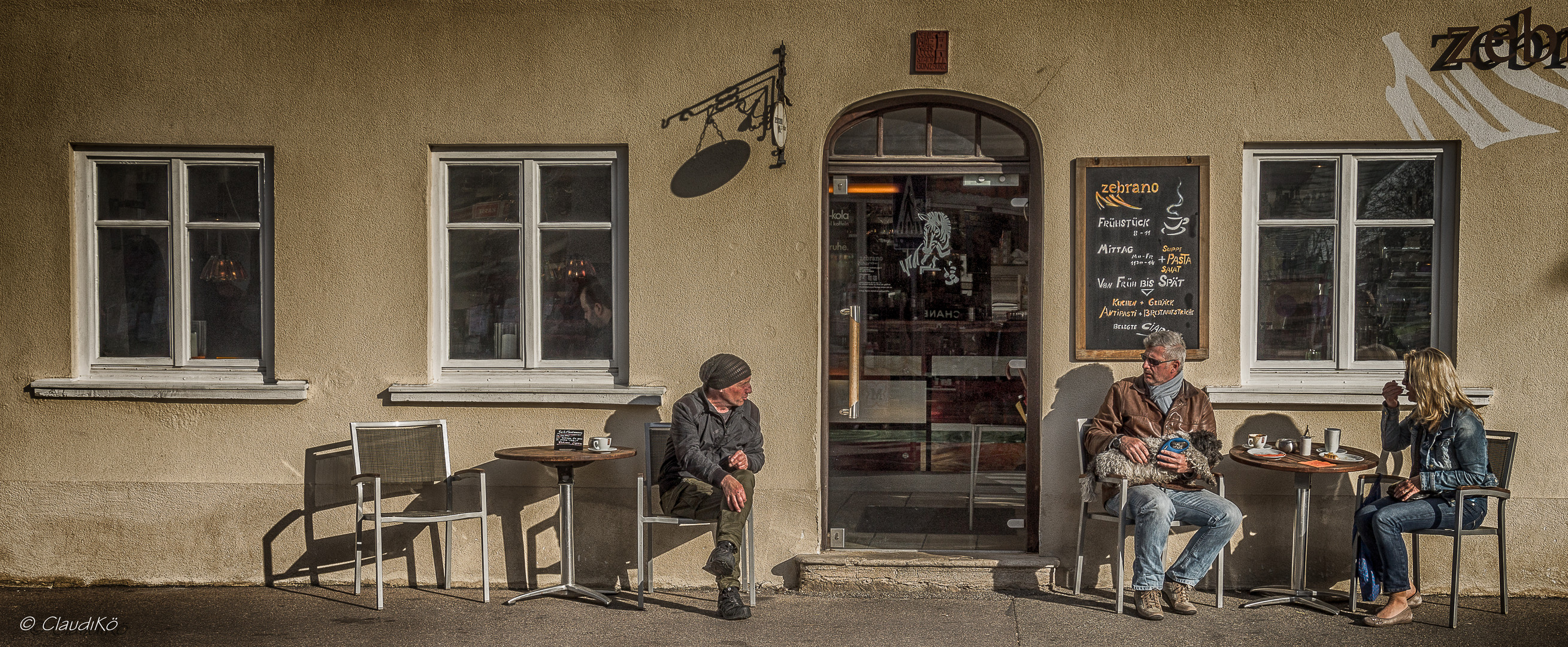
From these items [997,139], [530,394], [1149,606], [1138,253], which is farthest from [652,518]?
[1138,253]

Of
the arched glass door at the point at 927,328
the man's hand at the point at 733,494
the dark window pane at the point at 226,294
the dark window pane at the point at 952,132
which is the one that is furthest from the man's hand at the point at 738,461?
the dark window pane at the point at 226,294

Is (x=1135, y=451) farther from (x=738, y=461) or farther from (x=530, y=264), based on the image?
(x=530, y=264)

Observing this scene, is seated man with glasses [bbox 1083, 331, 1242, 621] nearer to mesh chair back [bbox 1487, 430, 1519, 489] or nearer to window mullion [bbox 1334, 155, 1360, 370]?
A: window mullion [bbox 1334, 155, 1360, 370]

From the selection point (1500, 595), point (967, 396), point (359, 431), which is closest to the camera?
point (1500, 595)

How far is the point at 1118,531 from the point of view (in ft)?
17.4

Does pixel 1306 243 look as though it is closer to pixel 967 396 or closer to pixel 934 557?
pixel 967 396

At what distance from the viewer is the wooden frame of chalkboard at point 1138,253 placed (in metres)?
5.59

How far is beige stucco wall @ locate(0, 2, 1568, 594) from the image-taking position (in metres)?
5.52

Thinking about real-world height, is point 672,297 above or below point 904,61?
below

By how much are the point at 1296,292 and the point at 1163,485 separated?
1460mm

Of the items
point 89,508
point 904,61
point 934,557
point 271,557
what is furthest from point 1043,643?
point 89,508

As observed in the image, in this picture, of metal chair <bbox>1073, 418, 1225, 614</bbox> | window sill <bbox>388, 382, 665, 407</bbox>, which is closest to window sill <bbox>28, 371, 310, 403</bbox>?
window sill <bbox>388, 382, 665, 407</bbox>

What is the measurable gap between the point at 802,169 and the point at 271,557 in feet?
12.1

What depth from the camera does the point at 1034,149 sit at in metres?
5.75
